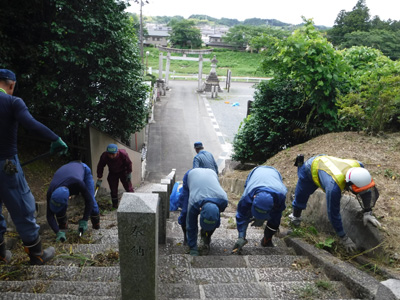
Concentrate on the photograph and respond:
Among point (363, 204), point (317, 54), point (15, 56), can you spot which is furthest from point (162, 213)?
point (317, 54)

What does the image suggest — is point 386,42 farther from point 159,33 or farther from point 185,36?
point 159,33

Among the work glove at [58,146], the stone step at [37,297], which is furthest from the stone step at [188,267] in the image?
the work glove at [58,146]

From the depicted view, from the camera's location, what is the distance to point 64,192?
4.43 meters

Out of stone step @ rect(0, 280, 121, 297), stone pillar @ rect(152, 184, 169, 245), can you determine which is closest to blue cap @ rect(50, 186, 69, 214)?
stone pillar @ rect(152, 184, 169, 245)

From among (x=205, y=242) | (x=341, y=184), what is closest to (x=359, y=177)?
(x=341, y=184)

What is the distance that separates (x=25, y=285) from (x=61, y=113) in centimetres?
470

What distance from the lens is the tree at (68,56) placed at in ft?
21.4

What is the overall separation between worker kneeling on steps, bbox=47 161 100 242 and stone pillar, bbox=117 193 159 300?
6.71 ft

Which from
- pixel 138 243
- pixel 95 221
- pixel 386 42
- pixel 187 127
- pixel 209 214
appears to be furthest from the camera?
pixel 187 127

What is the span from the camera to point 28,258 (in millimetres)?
4105

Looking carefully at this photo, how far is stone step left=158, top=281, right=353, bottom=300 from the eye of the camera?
3260 millimetres

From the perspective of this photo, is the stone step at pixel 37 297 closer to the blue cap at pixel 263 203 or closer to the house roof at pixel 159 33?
the blue cap at pixel 263 203

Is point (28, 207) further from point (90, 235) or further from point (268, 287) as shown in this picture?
point (268, 287)

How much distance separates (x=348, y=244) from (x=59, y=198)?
373 centimetres
